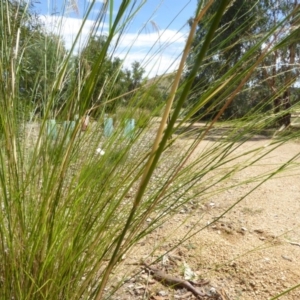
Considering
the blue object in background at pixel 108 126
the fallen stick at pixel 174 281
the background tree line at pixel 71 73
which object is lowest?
the fallen stick at pixel 174 281

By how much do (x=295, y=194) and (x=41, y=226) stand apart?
2415 mm

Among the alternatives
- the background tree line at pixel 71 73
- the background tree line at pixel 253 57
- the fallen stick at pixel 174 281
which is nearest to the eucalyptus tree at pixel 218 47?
the background tree line at pixel 253 57

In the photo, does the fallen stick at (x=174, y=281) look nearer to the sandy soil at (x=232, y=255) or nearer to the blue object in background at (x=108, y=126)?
the sandy soil at (x=232, y=255)

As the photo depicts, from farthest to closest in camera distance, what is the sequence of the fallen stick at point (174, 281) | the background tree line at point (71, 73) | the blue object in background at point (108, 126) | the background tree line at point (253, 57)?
the fallen stick at point (174, 281) < the blue object in background at point (108, 126) < the background tree line at point (71, 73) < the background tree line at point (253, 57)

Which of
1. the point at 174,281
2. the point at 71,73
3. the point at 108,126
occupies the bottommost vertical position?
the point at 174,281

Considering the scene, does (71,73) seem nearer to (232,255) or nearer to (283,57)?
(283,57)

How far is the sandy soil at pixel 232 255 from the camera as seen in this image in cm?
142

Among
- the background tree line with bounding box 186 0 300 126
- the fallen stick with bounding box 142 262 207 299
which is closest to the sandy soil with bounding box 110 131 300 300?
the fallen stick with bounding box 142 262 207 299

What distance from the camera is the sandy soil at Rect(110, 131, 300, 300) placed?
4.67 feet

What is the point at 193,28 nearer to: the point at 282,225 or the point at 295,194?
the point at 282,225

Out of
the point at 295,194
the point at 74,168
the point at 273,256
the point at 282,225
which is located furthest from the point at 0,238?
the point at 295,194

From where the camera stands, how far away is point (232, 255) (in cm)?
169

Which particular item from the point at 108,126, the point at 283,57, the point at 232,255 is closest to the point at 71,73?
the point at 108,126

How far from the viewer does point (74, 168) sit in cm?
95
